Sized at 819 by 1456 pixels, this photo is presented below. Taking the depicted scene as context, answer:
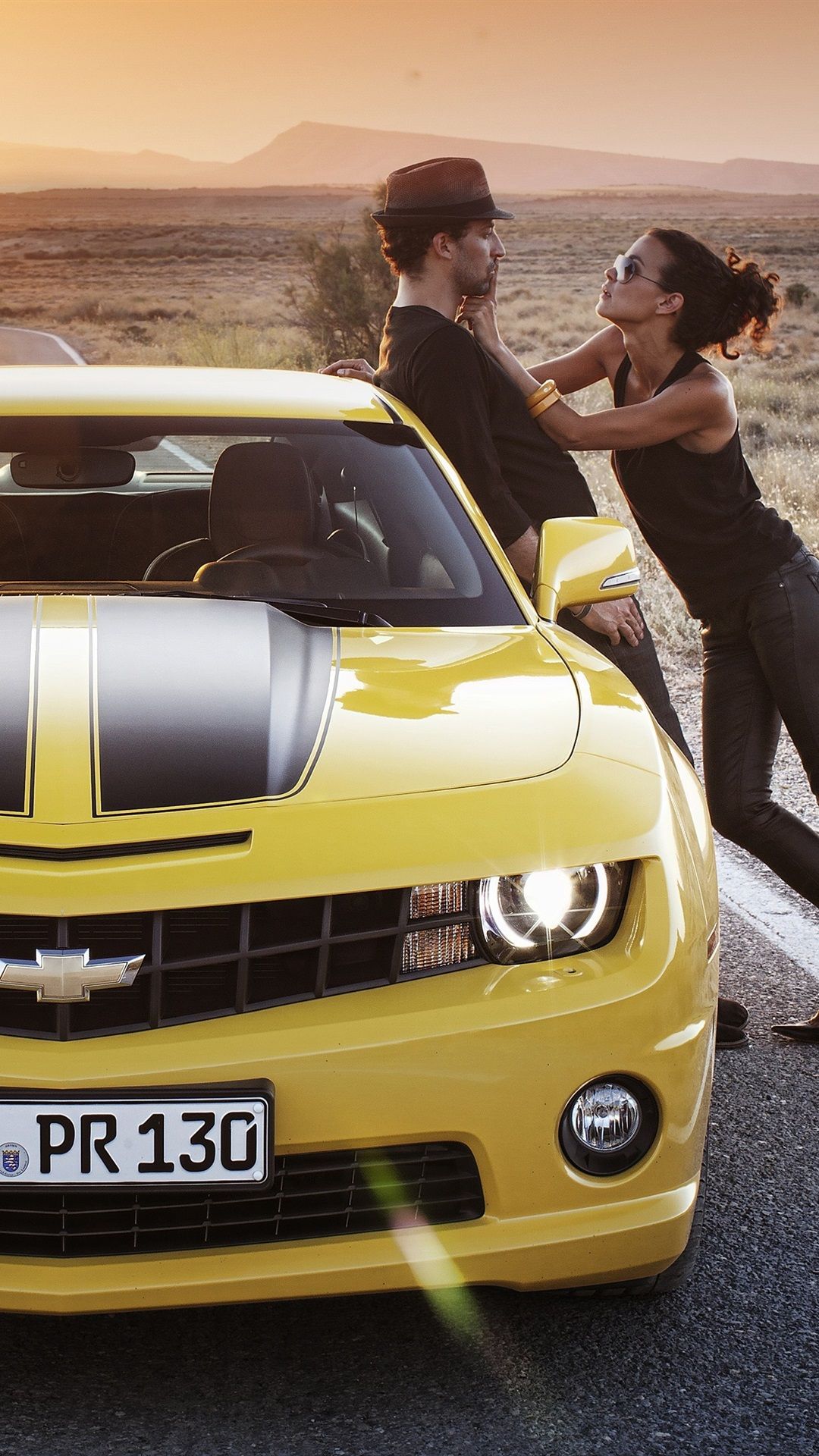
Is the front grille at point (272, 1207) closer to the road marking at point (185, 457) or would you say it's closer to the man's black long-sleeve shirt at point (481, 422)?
the man's black long-sleeve shirt at point (481, 422)

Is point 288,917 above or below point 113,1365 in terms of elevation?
above

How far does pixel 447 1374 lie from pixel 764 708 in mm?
2101

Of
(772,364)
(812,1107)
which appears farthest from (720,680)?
(772,364)

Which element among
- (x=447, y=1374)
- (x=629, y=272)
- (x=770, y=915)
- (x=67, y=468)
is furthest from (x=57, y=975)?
(x=770, y=915)

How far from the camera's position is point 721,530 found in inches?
155

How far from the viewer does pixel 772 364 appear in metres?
33.9

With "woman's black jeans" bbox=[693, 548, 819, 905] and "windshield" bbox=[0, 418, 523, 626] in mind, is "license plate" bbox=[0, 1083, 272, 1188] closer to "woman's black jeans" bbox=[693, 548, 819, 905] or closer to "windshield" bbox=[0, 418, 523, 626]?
"windshield" bbox=[0, 418, 523, 626]

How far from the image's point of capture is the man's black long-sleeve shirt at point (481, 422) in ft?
13.3

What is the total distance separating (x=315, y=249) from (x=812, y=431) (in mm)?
12348

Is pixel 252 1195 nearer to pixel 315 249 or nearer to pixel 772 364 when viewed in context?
pixel 315 249

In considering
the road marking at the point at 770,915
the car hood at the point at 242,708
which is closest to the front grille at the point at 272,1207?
the car hood at the point at 242,708

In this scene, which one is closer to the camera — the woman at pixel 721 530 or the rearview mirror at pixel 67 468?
the rearview mirror at pixel 67 468

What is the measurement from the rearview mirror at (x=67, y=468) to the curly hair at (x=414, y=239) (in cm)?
104

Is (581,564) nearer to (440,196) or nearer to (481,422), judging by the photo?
(481,422)
